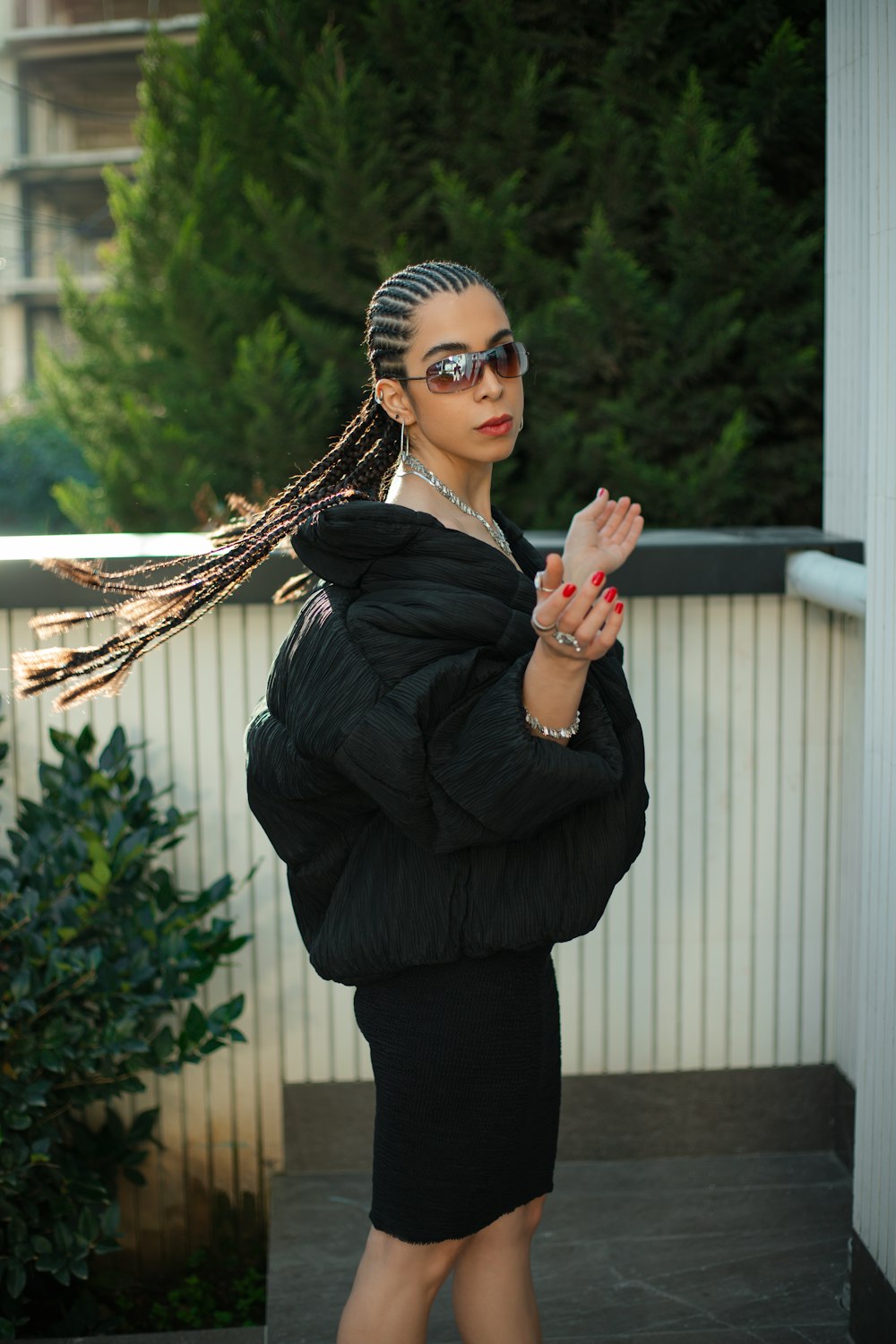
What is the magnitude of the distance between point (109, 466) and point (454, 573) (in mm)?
4001

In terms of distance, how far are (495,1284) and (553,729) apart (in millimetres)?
804

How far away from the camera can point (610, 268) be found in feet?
15.6

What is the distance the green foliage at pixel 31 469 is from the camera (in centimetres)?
1469

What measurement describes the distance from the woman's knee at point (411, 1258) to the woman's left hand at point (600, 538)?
3.05ft

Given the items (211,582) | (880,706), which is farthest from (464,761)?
(880,706)

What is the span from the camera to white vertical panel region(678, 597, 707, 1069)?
3.22 metres

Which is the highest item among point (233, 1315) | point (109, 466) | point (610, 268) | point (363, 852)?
point (610, 268)

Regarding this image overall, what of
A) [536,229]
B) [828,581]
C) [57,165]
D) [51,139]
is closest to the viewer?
[828,581]

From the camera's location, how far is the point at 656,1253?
294cm

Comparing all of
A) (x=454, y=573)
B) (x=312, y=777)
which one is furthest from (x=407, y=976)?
(x=454, y=573)

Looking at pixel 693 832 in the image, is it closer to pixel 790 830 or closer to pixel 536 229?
pixel 790 830

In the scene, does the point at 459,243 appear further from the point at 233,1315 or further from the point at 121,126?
the point at 121,126

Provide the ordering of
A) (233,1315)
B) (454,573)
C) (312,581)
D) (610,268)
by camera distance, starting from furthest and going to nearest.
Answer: (610,268) → (233,1315) → (312,581) → (454,573)

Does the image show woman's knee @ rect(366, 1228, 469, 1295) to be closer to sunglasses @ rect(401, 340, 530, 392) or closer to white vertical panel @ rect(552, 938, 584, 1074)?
sunglasses @ rect(401, 340, 530, 392)
